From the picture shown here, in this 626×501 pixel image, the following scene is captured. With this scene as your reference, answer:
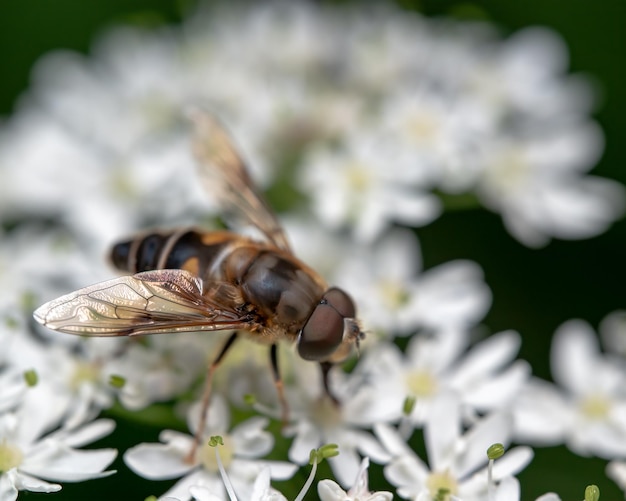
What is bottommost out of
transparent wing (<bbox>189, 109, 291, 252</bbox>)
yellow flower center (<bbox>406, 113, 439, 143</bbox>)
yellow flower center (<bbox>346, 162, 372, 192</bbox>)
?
yellow flower center (<bbox>346, 162, 372, 192</bbox>)

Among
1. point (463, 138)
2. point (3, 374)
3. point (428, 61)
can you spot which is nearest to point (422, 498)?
point (3, 374)

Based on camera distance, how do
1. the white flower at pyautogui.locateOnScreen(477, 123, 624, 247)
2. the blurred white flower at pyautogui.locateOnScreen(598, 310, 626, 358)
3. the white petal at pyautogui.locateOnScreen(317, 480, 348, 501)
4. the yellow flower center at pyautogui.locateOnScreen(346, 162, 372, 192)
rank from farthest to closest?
1. the white flower at pyautogui.locateOnScreen(477, 123, 624, 247)
2. the yellow flower center at pyautogui.locateOnScreen(346, 162, 372, 192)
3. the blurred white flower at pyautogui.locateOnScreen(598, 310, 626, 358)
4. the white petal at pyautogui.locateOnScreen(317, 480, 348, 501)

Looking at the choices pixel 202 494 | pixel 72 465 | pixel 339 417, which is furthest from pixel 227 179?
pixel 202 494

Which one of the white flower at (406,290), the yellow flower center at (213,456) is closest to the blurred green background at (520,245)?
the yellow flower center at (213,456)

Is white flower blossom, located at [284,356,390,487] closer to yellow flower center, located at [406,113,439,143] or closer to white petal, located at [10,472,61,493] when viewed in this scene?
white petal, located at [10,472,61,493]

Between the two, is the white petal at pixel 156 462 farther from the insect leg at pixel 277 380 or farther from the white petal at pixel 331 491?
the white petal at pixel 331 491

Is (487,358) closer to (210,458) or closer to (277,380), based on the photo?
(277,380)

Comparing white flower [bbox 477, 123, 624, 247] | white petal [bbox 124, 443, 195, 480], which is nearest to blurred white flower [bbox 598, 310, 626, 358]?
white flower [bbox 477, 123, 624, 247]

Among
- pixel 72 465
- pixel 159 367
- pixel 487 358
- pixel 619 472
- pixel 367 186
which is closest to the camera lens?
pixel 72 465
